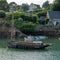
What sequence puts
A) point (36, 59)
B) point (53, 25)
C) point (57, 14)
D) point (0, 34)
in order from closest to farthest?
point (36, 59) < point (0, 34) < point (53, 25) < point (57, 14)

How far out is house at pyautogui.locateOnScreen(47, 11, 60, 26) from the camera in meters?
→ 90.2

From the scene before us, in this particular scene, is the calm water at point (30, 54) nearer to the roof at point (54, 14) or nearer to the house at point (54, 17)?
the house at point (54, 17)

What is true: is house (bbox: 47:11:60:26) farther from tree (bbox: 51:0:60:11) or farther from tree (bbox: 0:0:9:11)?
tree (bbox: 0:0:9:11)

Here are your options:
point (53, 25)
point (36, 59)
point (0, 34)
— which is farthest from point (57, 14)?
point (36, 59)

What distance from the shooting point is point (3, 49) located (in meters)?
57.7

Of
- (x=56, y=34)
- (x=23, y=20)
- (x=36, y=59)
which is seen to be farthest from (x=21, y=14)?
(x=36, y=59)

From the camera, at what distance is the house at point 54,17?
90250 mm

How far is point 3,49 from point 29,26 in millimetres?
27184

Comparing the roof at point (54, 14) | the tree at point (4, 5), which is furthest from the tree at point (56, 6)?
the tree at point (4, 5)

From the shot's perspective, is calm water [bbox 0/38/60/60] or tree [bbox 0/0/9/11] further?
tree [bbox 0/0/9/11]

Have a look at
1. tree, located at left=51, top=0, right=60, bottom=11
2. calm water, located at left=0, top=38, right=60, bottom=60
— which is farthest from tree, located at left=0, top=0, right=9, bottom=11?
calm water, located at left=0, top=38, right=60, bottom=60

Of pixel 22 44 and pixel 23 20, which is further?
pixel 23 20

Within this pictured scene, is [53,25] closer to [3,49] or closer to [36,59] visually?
[3,49]

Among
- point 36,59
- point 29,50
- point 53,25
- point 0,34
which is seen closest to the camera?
point 36,59
